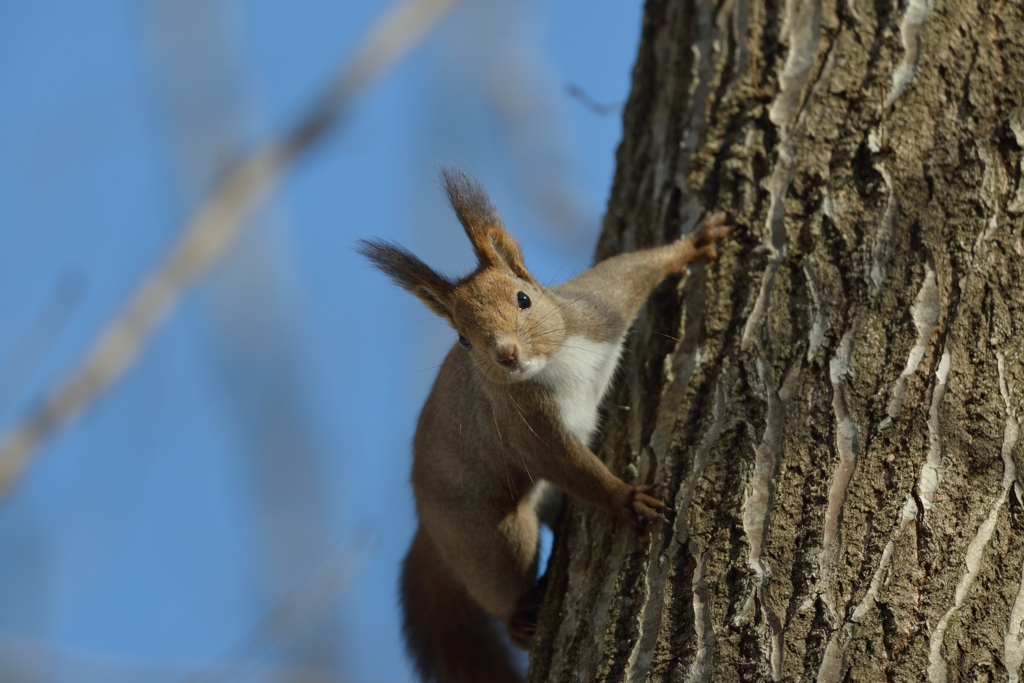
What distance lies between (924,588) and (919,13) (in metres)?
2.01

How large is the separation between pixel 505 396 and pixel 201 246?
2.13 metres

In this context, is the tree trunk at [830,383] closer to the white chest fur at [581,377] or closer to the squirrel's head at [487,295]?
the white chest fur at [581,377]

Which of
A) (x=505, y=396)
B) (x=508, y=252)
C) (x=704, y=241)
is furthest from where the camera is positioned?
(x=508, y=252)

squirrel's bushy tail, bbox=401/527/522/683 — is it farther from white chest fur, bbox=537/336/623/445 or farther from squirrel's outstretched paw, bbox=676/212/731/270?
squirrel's outstretched paw, bbox=676/212/731/270

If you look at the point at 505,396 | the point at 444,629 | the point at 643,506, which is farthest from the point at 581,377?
the point at 444,629

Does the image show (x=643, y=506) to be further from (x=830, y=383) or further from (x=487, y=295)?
(x=487, y=295)

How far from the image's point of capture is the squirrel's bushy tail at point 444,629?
13.1 ft

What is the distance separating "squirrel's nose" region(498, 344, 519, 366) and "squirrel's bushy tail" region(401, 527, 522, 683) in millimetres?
1146

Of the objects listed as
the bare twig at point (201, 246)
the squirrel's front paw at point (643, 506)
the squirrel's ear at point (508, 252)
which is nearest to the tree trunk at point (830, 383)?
the squirrel's front paw at point (643, 506)

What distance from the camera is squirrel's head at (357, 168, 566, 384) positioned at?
136 inches

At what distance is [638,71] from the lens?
4.20 meters

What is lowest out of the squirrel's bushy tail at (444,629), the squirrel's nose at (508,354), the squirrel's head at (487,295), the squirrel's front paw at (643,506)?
the squirrel's bushy tail at (444,629)

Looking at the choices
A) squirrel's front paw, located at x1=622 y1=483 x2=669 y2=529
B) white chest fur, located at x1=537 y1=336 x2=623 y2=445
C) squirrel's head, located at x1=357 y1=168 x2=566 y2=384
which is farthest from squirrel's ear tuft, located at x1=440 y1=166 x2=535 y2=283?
squirrel's front paw, located at x1=622 y1=483 x2=669 y2=529

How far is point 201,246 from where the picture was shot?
4816 mm
